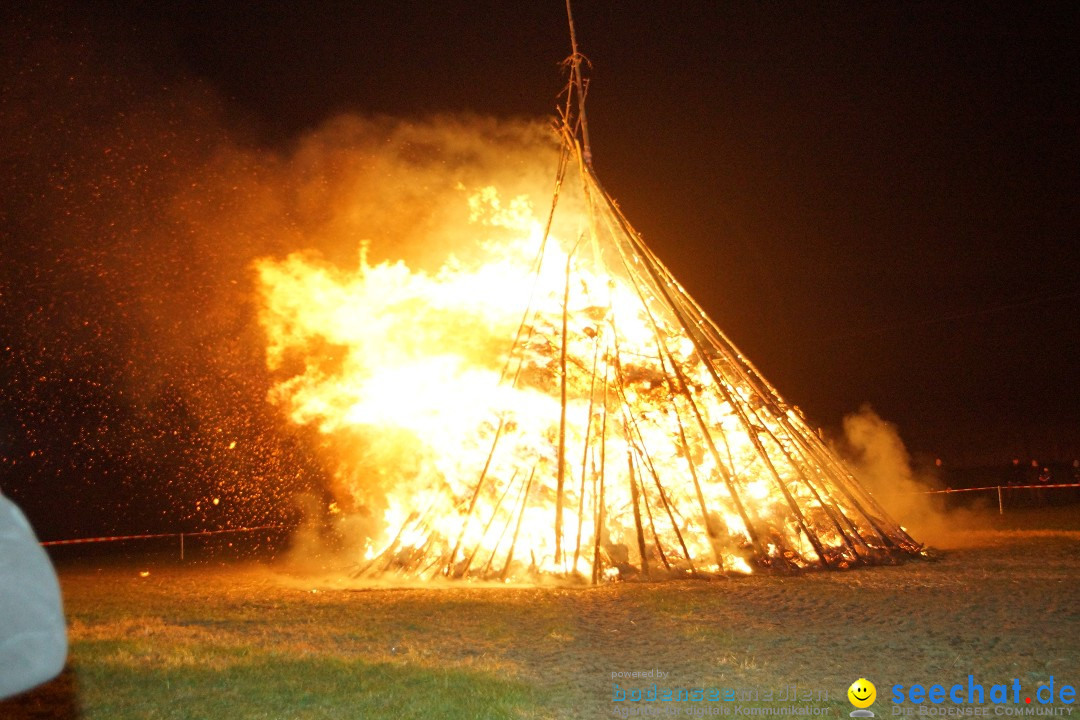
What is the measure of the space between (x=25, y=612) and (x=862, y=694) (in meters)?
4.62

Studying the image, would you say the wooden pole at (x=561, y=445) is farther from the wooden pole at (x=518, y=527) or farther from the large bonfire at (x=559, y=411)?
the wooden pole at (x=518, y=527)

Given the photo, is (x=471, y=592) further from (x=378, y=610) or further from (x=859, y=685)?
(x=859, y=685)

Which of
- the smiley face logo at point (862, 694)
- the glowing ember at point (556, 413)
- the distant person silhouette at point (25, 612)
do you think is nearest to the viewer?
the distant person silhouette at point (25, 612)

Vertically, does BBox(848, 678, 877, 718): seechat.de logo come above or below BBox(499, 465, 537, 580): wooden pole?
below

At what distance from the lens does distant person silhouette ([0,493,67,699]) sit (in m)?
2.45

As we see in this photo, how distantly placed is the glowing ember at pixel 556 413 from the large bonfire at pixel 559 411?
28 mm

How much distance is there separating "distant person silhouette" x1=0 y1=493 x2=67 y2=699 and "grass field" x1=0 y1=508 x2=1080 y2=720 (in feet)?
8.78

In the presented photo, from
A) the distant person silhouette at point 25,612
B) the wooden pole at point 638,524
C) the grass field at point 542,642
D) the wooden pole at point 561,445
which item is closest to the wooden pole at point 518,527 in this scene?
the wooden pole at point 561,445

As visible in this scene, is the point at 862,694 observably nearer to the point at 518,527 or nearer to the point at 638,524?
the point at 638,524

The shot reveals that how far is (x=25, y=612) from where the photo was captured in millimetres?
2521

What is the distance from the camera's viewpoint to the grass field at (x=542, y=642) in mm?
5301

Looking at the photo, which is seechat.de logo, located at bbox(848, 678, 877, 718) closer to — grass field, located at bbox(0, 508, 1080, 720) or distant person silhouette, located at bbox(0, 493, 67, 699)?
grass field, located at bbox(0, 508, 1080, 720)

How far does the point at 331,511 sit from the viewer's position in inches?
818

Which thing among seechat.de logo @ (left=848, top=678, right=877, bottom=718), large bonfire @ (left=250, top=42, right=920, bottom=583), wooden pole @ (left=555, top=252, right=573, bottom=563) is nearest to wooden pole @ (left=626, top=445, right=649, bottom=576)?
large bonfire @ (left=250, top=42, right=920, bottom=583)
